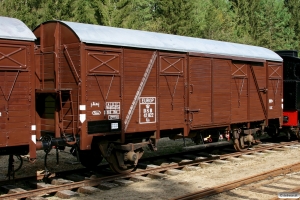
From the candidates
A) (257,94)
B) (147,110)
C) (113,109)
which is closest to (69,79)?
(113,109)

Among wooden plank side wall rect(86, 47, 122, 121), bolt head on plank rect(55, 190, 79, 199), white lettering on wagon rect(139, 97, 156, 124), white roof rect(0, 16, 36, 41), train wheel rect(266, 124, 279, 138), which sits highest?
white roof rect(0, 16, 36, 41)

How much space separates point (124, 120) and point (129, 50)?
1896mm

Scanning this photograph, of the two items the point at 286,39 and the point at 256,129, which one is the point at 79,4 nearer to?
the point at 256,129

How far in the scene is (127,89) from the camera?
10.5 meters

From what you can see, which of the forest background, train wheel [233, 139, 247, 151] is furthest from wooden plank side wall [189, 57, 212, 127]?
the forest background

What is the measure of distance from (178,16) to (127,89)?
34075 millimetres

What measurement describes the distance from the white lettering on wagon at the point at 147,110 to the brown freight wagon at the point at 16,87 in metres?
3.34

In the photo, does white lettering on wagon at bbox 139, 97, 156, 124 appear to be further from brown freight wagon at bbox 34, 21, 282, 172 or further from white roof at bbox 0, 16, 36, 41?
white roof at bbox 0, 16, 36, 41

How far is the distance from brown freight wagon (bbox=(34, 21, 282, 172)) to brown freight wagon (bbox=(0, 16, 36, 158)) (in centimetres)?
103

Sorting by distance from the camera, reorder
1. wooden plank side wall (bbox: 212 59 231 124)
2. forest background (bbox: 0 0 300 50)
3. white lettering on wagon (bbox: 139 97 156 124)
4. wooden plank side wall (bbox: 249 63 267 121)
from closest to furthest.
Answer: white lettering on wagon (bbox: 139 97 156 124) < wooden plank side wall (bbox: 212 59 231 124) < wooden plank side wall (bbox: 249 63 267 121) < forest background (bbox: 0 0 300 50)

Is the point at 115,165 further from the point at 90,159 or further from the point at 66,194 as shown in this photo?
the point at 66,194

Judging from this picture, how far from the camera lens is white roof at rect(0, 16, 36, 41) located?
8.14 m

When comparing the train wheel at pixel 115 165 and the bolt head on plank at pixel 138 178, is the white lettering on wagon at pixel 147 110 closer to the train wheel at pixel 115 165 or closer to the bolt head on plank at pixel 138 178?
the train wheel at pixel 115 165

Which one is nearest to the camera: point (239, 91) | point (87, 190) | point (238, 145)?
point (87, 190)
